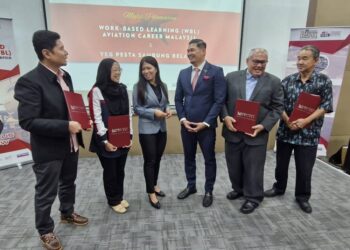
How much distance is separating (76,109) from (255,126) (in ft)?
4.57

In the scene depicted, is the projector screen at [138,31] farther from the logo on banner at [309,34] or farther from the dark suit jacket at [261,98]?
the dark suit jacket at [261,98]

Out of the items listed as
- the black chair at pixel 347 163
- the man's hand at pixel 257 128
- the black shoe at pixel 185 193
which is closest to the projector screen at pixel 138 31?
the black shoe at pixel 185 193

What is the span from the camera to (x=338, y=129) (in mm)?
4066

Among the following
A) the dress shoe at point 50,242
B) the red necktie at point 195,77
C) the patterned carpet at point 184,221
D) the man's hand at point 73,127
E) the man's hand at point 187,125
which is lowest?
the patterned carpet at point 184,221

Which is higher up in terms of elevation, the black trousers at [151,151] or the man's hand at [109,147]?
the man's hand at [109,147]

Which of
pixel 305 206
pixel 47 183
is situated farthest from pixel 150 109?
pixel 305 206

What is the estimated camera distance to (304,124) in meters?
2.20

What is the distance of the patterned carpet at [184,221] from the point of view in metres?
1.98

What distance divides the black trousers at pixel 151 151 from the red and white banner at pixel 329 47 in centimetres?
232

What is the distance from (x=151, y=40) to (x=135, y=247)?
2626 mm

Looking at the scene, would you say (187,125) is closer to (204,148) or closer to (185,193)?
(204,148)

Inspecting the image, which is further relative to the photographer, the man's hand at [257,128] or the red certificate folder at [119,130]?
the man's hand at [257,128]

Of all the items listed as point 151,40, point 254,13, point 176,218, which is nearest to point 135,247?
point 176,218

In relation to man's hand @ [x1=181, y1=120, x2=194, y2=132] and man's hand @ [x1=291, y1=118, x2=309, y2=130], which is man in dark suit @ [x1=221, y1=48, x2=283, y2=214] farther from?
man's hand @ [x1=181, y1=120, x2=194, y2=132]
